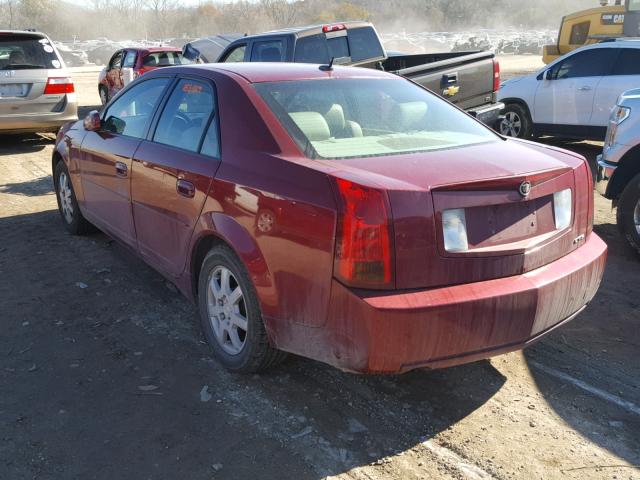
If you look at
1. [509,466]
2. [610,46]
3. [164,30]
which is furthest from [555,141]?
[164,30]

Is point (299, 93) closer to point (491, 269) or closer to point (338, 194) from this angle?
point (338, 194)

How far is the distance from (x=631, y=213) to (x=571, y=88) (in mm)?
5218

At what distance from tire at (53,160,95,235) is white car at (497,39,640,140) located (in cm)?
737

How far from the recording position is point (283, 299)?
306 cm

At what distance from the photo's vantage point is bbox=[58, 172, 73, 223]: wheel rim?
6094mm

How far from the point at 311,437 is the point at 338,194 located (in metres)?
1.16

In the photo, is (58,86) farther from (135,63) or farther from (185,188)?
(185,188)

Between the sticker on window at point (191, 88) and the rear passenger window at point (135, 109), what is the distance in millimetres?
306

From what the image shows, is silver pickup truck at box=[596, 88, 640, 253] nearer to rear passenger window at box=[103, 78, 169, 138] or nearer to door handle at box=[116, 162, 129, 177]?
rear passenger window at box=[103, 78, 169, 138]

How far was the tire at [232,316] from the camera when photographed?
3324mm

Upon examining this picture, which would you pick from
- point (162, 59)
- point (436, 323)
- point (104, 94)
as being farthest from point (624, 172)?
point (104, 94)

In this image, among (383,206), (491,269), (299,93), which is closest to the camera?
(383,206)

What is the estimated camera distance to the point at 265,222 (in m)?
3.11

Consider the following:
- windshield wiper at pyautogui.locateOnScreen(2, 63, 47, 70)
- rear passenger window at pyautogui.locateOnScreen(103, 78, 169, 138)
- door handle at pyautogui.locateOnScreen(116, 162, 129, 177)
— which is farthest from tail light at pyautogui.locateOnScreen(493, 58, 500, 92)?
windshield wiper at pyautogui.locateOnScreen(2, 63, 47, 70)
